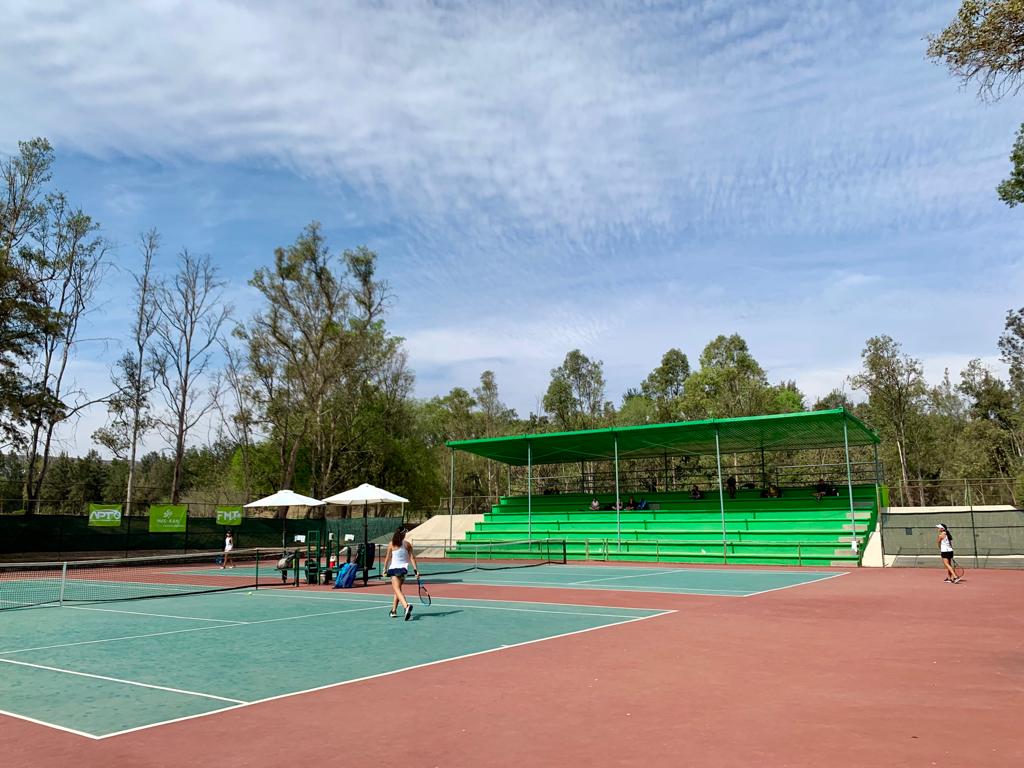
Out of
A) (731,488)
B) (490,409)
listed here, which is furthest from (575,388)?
(731,488)

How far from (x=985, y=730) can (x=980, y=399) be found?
64244mm

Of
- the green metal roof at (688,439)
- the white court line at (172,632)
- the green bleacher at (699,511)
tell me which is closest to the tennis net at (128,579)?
the white court line at (172,632)

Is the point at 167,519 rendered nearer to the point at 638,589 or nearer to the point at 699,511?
the point at 638,589

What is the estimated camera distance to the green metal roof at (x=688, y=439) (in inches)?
1177

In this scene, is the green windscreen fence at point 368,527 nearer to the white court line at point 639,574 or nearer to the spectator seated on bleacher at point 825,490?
the white court line at point 639,574

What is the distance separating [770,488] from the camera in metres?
38.6

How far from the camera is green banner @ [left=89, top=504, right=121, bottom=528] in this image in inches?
1194

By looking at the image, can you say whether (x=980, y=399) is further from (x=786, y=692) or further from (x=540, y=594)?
(x=786, y=692)

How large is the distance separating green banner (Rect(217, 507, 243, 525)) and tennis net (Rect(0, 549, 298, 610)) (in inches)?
72.2

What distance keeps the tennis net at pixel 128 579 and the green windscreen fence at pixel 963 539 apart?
20938 mm

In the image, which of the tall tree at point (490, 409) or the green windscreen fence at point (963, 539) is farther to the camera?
the tall tree at point (490, 409)

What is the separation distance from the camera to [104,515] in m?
30.5

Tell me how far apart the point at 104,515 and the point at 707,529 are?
2545 centimetres

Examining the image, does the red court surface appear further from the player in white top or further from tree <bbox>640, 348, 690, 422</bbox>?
tree <bbox>640, 348, 690, 422</bbox>
